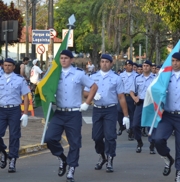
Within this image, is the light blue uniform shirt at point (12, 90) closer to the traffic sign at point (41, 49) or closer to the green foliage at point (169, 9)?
the green foliage at point (169, 9)

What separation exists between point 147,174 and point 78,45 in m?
71.3

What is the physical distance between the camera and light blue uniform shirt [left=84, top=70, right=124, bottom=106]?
443 inches

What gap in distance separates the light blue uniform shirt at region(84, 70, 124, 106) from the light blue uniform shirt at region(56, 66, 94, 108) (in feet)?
3.42

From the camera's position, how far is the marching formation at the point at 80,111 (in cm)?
992

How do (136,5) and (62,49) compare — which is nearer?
(62,49)

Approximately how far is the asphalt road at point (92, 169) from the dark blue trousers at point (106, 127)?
1.33 ft

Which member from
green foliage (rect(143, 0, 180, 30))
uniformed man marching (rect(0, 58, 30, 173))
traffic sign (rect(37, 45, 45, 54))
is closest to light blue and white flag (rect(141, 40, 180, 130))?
uniformed man marching (rect(0, 58, 30, 173))

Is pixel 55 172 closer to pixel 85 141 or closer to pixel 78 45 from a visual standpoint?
pixel 85 141

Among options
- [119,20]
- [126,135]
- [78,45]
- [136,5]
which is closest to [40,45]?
[136,5]

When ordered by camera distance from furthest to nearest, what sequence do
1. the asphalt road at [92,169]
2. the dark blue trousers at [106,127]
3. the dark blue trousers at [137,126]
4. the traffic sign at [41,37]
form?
1. the traffic sign at [41,37]
2. the dark blue trousers at [137,126]
3. the dark blue trousers at [106,127]
4. the asphalt road at [92,169]

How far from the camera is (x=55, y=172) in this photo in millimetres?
10984

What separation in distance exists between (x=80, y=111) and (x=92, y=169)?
154 centimetres

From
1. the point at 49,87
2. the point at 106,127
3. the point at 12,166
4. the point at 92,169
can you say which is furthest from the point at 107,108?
the point at 12,166

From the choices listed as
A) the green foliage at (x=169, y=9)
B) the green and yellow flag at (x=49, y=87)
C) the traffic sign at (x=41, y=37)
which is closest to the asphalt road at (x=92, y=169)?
the green and yellow flag at (x=49, y=87)
